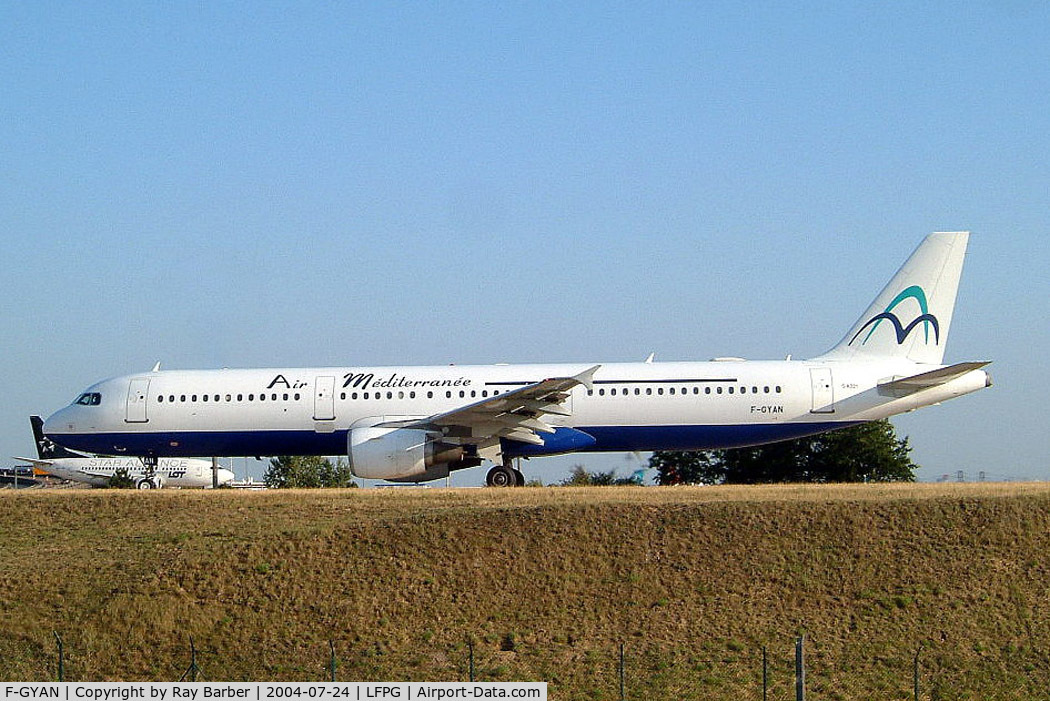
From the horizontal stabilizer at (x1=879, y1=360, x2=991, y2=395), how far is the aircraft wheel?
9.65 m

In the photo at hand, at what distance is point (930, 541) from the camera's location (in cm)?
2353

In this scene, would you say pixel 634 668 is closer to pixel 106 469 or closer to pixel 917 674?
pixel 917 674

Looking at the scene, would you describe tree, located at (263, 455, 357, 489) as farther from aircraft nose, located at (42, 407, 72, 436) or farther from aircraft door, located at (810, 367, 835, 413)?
aircraft door, located at (810, 367, 835, 413)

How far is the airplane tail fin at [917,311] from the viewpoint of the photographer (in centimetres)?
3331

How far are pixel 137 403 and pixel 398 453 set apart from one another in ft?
27.4

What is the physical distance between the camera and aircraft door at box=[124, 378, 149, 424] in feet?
112

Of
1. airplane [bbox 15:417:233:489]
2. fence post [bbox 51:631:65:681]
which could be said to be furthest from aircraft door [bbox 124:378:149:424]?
airplane [bbox 15:417:233:489]

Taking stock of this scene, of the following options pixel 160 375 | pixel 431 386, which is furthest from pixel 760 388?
pixel 160 375

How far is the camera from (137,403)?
112 ft

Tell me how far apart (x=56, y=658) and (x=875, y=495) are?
16234 mm

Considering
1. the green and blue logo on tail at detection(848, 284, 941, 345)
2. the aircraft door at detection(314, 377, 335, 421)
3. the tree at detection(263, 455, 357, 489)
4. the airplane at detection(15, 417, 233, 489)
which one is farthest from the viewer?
the tree at detection(263, 455, 357, 489)

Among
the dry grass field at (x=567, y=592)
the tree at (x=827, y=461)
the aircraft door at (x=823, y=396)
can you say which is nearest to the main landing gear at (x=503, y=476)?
the dry grass field at (x=567, y=592)

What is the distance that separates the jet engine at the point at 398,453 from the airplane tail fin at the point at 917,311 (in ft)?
35.6

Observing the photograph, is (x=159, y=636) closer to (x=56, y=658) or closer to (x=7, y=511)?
(x=56, y=658)
